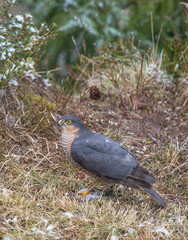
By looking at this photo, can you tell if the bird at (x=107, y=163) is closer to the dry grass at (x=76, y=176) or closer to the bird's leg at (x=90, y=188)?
the bird's leg at (x=90, y=188)

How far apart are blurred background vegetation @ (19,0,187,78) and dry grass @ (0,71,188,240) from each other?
0.64 m

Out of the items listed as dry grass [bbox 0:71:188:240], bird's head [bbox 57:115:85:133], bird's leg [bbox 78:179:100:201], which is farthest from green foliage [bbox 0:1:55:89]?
bird's leg [bbox 78:179:100:201]

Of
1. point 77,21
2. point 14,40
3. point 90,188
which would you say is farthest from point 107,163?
point 77,21

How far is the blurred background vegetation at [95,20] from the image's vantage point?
4.45 m

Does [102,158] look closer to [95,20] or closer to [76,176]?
[76,176]

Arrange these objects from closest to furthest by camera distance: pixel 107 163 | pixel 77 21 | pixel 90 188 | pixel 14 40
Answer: pixel 107 163, pixel 90 188, pixel 14 40, pixel 77 21

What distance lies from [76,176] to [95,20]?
231 cm

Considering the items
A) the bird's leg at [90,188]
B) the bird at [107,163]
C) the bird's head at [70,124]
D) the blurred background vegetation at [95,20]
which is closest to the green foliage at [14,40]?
the blurred background vegetation at [95,20]

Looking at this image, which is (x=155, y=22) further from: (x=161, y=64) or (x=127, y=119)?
(x=127, y=119)

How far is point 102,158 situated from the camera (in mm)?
3078

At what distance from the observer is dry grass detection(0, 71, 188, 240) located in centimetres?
266

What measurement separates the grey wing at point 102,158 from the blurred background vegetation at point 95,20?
1653 millimetres

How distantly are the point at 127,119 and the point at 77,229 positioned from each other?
2.12 m

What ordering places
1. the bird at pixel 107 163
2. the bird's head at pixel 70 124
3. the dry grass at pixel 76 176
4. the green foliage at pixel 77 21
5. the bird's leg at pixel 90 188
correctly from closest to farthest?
the dry grass at pixel 76 176 → the bird at pixel 107 163 → the bird's leg at pixel 90 188 → the bird's head at pixel 70 124 → the green foliage at pixel 77 21
